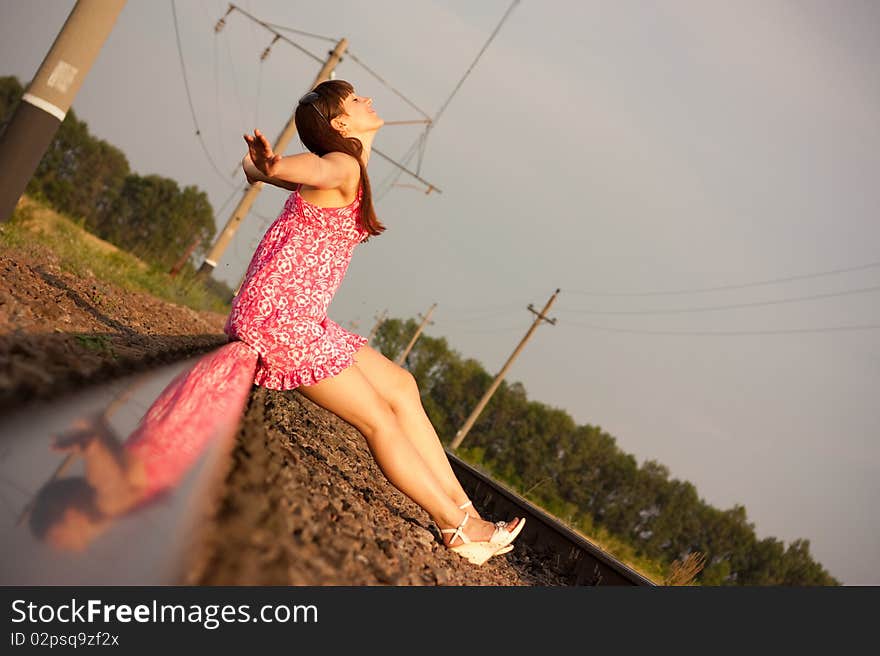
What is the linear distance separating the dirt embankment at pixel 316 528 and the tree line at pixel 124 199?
91.5 m

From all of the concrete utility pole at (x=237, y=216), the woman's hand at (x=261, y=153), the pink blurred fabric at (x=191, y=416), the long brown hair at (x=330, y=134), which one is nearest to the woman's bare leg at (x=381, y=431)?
the pink blurred fabric at (x=191, y=416)

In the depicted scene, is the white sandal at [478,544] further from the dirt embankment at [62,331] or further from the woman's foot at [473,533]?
the dirt embankment at [62,331]

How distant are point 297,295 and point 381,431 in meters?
0.71

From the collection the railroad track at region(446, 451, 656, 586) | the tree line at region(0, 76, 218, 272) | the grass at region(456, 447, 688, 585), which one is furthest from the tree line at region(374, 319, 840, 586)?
the railroad track at region(446, 451, 656, 586)

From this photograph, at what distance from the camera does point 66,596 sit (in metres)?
1.07

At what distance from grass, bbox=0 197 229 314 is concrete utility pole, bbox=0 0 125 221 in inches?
20.9

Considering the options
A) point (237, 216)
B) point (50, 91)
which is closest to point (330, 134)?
point (50, 91)

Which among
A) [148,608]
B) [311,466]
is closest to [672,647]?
[148,608]

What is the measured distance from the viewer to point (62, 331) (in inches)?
147

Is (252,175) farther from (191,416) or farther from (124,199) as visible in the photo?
(124,199)

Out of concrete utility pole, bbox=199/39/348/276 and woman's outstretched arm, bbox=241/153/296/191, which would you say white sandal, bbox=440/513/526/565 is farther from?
concrete utility pole, bbox=199/39/348/276

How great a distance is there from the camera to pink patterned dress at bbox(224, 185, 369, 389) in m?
3.37

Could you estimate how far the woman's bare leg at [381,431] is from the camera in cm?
345

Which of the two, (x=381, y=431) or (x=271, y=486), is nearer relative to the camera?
(x=271, y=486)
